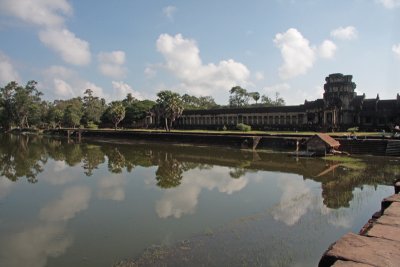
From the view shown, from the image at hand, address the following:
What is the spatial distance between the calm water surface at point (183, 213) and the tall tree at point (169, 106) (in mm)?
32443

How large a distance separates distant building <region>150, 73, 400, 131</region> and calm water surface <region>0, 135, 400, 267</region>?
81.8 feet

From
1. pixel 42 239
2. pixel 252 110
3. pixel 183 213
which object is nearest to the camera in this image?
pixel 42 239

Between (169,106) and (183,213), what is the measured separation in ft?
139

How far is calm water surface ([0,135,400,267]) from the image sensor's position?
7586 mm

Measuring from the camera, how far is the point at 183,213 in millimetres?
10805

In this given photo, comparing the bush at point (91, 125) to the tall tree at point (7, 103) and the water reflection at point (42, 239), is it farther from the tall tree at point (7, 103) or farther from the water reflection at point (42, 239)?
the water reflection at point (42, 239)

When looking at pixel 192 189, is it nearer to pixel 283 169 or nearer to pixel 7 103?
pixel 283 169

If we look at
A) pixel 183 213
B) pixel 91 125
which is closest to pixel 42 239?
pixel 183 213

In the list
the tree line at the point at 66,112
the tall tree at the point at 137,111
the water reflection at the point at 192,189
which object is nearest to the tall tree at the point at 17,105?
the tree line at the point at 66,112

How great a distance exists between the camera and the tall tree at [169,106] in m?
52.5

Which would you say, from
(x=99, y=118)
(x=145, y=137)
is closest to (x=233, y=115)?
(x=145, y=137)

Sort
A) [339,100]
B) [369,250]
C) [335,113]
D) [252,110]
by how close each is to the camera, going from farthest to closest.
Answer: [252,110] → [335,113] → [339,100] → [369,250]

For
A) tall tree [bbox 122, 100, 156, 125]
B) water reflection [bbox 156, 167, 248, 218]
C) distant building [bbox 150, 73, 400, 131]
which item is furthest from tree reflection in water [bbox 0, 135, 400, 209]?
tall tree [bbox 122, 100, 156, 125]

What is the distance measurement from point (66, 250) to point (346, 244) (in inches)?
232
